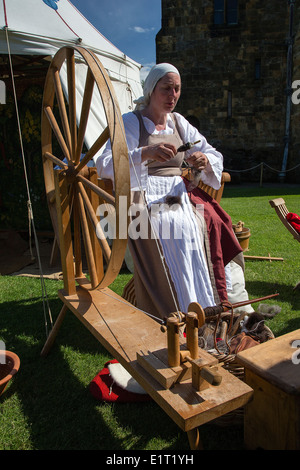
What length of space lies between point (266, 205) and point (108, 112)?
6.75 metres

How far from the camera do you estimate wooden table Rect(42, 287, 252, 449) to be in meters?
1.05

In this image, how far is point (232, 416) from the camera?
4.97 ft

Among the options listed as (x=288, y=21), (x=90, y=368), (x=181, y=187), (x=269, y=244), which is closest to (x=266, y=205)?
(x=269, y=244)

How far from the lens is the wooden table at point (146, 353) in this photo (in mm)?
1054

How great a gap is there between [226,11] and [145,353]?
45.8 ft

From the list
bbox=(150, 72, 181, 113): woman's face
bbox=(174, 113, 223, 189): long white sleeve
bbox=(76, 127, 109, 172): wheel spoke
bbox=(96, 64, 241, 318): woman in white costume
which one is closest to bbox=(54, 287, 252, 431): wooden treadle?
bbox=(96, 64, 241, 318): woman in white costume

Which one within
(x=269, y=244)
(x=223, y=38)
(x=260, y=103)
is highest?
(x=223, y=38)

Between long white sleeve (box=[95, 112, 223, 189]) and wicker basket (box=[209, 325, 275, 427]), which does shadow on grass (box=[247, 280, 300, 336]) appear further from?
long white sleeve (box=[95, 112, 223, 189])

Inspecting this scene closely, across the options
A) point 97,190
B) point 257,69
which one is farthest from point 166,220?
point 257,69

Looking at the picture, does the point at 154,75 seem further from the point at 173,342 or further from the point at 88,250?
the point at 173,342

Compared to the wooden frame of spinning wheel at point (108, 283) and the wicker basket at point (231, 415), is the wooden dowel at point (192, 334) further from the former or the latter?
the wicker basket at point (231, 415)

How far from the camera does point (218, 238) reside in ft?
6.92

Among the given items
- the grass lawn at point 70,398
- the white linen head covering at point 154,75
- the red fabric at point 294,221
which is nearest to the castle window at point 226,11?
the red fabric at point 294,221

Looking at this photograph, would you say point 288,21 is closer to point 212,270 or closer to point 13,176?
point 13,176
